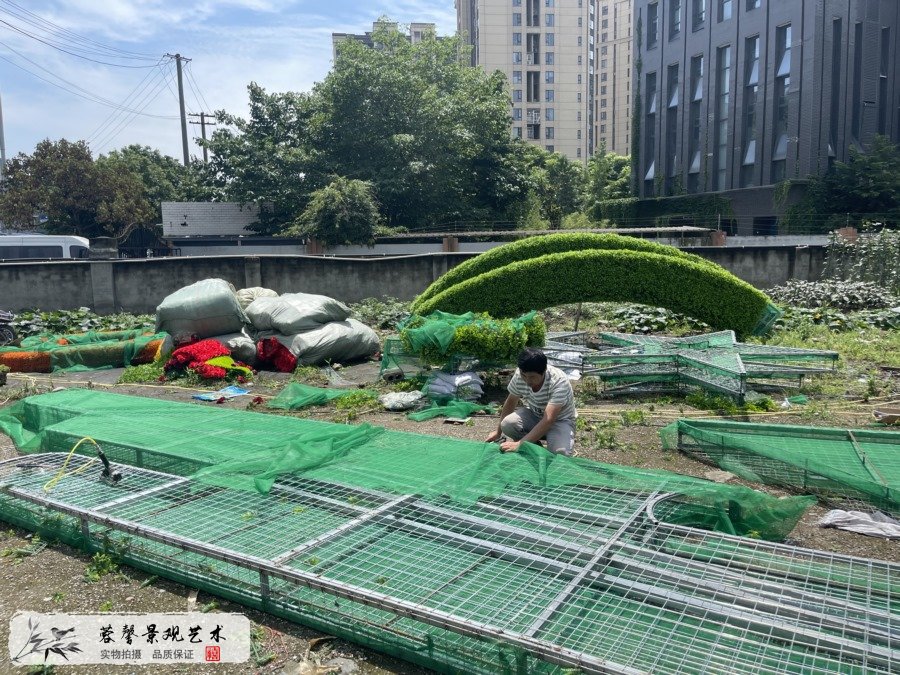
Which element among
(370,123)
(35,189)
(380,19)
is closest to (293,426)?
(370,123)

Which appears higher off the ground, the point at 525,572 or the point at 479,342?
the point at 479,342

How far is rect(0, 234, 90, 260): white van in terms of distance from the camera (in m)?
20.3

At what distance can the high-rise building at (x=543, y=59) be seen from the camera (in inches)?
2199

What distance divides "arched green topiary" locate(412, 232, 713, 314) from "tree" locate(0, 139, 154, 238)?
75.9 feet

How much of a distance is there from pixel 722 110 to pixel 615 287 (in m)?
20.9

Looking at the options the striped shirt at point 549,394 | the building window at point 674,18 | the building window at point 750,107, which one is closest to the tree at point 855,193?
the building window at point 750,107

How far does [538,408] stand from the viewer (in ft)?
15.2

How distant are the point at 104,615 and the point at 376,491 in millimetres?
1422

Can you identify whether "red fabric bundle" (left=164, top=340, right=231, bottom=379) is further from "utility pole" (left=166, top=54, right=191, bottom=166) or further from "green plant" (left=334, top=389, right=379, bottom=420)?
"utility pole" (left=166, top=54, right=191, bottom=166)

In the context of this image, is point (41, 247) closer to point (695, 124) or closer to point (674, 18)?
point (695, 124)

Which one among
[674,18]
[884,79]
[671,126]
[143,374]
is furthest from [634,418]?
[674,18]

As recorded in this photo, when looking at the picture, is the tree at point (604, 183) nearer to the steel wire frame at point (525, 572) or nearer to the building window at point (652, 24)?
the building window at point (652, 24)

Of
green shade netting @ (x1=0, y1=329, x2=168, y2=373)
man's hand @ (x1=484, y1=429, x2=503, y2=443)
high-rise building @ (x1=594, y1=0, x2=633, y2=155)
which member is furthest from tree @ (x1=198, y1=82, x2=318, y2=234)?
high-rise building @ (x1=594, y1=0, x2=633, y2=155)

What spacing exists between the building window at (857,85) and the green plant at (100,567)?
2686 cm
